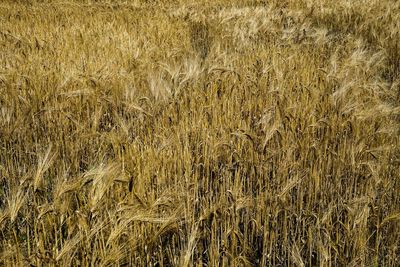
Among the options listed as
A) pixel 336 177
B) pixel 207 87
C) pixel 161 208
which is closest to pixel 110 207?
pixel 161 208

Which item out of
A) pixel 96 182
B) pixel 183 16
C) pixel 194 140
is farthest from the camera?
pixel 183 16

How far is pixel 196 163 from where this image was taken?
2.00 metres

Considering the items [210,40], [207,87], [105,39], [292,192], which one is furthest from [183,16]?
[292,192]

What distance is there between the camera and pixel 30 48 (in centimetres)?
429

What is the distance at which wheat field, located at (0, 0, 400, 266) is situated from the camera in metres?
1.40

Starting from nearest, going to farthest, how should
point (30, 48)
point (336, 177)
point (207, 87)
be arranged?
point (336, 177) < point (207, 87) < point (30, 48)

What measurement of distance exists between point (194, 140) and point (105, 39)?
117 inches

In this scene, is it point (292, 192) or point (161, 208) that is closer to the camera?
point (161, 208)

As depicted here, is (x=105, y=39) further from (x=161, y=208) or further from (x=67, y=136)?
(x=161, y=208)

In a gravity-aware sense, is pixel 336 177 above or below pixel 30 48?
below

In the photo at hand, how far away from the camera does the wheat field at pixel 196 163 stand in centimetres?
140

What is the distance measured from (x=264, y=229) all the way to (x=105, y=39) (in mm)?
3807

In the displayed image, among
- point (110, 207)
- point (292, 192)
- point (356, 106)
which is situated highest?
point (356, 106)

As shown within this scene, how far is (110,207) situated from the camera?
1695 mm
